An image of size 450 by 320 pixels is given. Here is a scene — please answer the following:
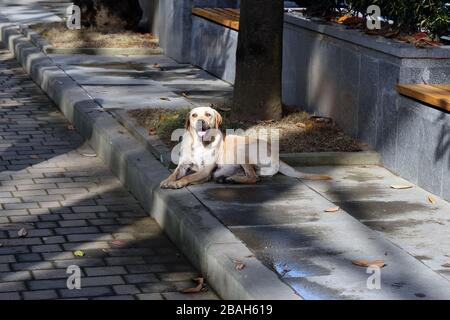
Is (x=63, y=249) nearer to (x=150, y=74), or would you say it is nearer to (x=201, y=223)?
(x=201, y=223)

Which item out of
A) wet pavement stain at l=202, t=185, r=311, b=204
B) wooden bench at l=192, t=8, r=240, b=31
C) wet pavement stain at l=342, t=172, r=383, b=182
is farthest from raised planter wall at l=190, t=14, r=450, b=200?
wooden bench at l=192, t=8, r=240, b=31

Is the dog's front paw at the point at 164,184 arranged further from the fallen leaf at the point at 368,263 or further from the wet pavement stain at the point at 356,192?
the fallen leaf at the point at 368,263

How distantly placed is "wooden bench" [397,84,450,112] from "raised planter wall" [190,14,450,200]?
84 mm

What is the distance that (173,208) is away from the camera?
8445 millimetres

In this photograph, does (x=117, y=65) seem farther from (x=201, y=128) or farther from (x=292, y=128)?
(x=201, y=128)

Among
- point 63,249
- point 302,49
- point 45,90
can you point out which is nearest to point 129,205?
point 63,249

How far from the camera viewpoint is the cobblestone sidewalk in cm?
732

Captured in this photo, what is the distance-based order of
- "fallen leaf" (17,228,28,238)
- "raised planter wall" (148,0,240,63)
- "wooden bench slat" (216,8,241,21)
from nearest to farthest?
"fallen leaf" (17,228,28,238)
"wooden bench slat" (216,8,241,21)
"raised planter wall" (148,0,240,63)

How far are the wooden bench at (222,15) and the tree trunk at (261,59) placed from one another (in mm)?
3180

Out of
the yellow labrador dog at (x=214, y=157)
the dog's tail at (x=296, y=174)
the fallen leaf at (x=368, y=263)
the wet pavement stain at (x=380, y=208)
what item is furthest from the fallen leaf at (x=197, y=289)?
the dog's tail at (x=296, y=174)

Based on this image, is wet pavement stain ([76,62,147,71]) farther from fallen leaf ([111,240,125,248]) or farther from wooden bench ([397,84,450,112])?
fallen leaf ([111,240,125,248])

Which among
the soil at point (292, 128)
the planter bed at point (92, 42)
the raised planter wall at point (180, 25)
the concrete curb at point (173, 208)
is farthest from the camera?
the planter bed at point (92, 42)

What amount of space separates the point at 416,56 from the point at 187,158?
2.31 metres

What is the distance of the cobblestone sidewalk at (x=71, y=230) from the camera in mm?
7324
